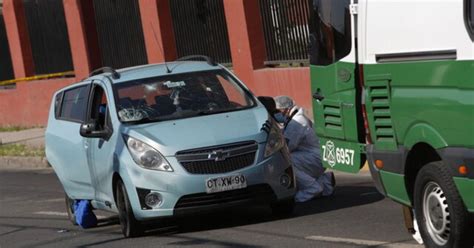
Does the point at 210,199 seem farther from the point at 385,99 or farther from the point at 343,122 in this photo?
the point at 385,99

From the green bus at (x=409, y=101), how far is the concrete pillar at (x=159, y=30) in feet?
46.4

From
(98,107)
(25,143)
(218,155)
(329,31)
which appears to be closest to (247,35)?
(25,143)

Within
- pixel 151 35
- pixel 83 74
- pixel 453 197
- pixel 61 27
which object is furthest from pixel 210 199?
pixel 61 27

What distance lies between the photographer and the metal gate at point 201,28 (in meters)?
22.3

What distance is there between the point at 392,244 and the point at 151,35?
1568cm

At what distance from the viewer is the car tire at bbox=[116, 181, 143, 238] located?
34.2 feet

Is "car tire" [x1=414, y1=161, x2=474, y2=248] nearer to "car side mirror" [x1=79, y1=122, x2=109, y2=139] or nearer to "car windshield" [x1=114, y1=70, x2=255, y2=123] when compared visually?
"car windshield" [x1=114, y1=70, x2=255, y2=123]

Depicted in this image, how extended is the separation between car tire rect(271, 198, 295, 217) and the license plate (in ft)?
2.22

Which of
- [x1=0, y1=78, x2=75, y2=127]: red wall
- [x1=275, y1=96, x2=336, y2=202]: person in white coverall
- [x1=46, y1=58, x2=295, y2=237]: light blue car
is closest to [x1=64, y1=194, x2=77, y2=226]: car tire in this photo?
[x1=46, y1=58, x2=295, y2=237]: light blue car

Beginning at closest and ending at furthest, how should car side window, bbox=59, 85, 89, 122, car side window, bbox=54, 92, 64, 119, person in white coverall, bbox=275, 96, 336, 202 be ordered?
person in white coverall, bbox=275, 96, 336, 202
car side window, bbox=59, 85, 89, 122
car side window, bbox=54, 92, 64, 119

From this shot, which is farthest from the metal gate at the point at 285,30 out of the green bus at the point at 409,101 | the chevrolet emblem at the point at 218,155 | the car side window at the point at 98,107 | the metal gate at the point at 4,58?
the metal gate at the point at 4,58

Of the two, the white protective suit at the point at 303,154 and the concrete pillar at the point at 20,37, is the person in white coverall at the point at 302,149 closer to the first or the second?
the white protective suit at the point at 303,154

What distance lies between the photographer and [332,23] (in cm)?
930

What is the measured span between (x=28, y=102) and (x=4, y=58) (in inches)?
247
